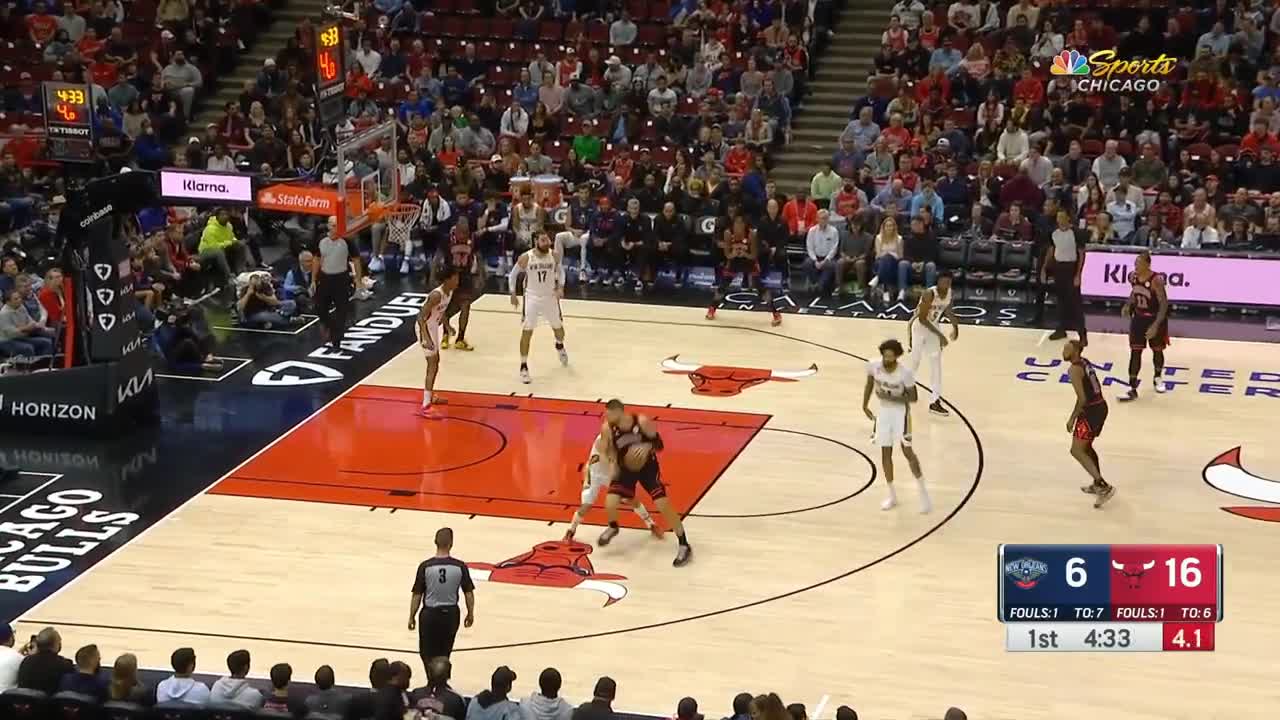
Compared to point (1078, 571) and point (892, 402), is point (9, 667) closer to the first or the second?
point (1078, 571)

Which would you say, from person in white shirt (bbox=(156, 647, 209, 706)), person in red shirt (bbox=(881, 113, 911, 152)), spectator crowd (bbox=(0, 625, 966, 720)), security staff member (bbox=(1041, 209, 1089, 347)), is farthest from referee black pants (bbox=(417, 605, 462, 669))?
person in red shirt (bbox=(881, 113, 911, 152))

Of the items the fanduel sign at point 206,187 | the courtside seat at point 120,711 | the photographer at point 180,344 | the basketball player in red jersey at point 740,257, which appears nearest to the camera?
the courtside seat at point 120,711

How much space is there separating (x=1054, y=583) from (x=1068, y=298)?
45.6ft

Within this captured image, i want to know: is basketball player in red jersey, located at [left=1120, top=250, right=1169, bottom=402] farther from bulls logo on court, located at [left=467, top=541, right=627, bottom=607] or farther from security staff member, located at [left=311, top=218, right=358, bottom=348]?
security staff member, located at [left=311, top=218, right=358, bottom=348]

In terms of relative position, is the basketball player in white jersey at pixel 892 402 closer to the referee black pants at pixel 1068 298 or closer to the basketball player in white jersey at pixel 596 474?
the basketball player in white jersey at pixel 596 474

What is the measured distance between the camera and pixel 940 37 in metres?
30.4

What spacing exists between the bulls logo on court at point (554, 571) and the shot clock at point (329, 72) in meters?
8.59

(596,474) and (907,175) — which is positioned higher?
(907,175)

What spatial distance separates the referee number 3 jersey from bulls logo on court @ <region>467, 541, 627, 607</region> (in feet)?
8.03

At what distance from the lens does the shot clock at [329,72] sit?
78.2 feet

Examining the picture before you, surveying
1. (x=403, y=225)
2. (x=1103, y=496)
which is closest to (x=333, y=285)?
(x=403, y=225)

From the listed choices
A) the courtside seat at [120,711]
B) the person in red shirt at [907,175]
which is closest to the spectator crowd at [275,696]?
the courtside seat at [120,711]

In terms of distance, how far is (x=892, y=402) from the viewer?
1780cm

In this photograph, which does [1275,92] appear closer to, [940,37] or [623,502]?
[940,37]
